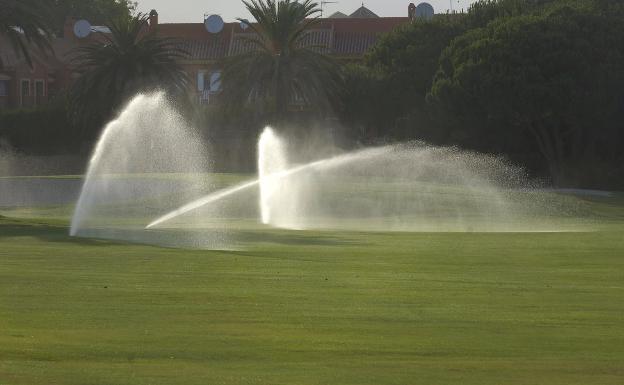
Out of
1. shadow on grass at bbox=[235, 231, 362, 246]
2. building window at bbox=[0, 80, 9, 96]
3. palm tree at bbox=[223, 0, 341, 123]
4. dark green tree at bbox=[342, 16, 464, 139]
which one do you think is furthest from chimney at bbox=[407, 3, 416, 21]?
shadow on grass at bbox=[235, 231, 362, 246]

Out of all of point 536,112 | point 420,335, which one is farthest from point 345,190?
point 420,335

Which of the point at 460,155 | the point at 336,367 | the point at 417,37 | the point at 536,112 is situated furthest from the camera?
the point at 417,37

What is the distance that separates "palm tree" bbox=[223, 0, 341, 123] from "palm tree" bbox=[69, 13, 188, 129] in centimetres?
442

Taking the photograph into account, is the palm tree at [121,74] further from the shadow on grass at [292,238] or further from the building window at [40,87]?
the shadow on grass at [292,238]

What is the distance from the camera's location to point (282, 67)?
93.2 metres

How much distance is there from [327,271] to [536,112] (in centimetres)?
5975

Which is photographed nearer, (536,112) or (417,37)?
(536,112)

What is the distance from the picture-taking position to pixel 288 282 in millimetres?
22547

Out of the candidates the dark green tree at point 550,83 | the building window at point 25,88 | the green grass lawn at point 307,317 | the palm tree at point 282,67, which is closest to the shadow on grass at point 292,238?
the green grass lawn at point 307,317

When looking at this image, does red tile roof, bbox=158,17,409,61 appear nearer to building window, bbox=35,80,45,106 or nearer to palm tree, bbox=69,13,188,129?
building window, bbox=35,80,45,106

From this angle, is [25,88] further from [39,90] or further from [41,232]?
[41,232]

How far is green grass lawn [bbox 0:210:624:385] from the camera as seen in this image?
1398 cm

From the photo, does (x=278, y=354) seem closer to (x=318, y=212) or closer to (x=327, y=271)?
(x=327, y=271)

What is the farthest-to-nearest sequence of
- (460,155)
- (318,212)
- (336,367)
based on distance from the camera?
(460,155)
(318,212)
(336,367)
